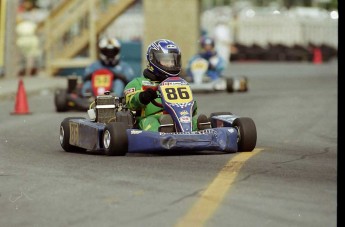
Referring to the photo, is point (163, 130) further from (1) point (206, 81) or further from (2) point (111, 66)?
(1) point (206, 81)

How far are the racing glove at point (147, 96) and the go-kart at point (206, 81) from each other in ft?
47.0

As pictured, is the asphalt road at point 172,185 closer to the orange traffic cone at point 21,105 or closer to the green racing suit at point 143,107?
the green racing suit at point 143,107

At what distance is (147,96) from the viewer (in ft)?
41.4

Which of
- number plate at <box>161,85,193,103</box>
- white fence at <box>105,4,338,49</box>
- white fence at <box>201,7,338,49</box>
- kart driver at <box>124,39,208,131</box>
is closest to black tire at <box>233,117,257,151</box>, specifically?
kart driver at <box>124,39,208,131</box>

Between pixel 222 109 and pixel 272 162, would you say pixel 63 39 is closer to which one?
pixel 222 109

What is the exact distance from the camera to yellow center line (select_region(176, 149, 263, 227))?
7.92 m

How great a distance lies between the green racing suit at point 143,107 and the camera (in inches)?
498

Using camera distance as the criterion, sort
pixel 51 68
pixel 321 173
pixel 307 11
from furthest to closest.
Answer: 1. pixel 307 11
2. pixel 51 68
3. pixel 321 173

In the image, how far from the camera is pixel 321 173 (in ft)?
34.8

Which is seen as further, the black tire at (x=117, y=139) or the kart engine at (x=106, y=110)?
the kart engine at (x=106, y=110)

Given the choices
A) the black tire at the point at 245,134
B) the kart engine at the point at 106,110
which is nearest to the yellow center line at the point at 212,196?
the black tire at the point at 245,134

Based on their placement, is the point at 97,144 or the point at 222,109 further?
the point at 222,109

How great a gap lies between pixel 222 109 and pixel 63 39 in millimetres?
16675

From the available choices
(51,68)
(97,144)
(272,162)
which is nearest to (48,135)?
(97,144)
